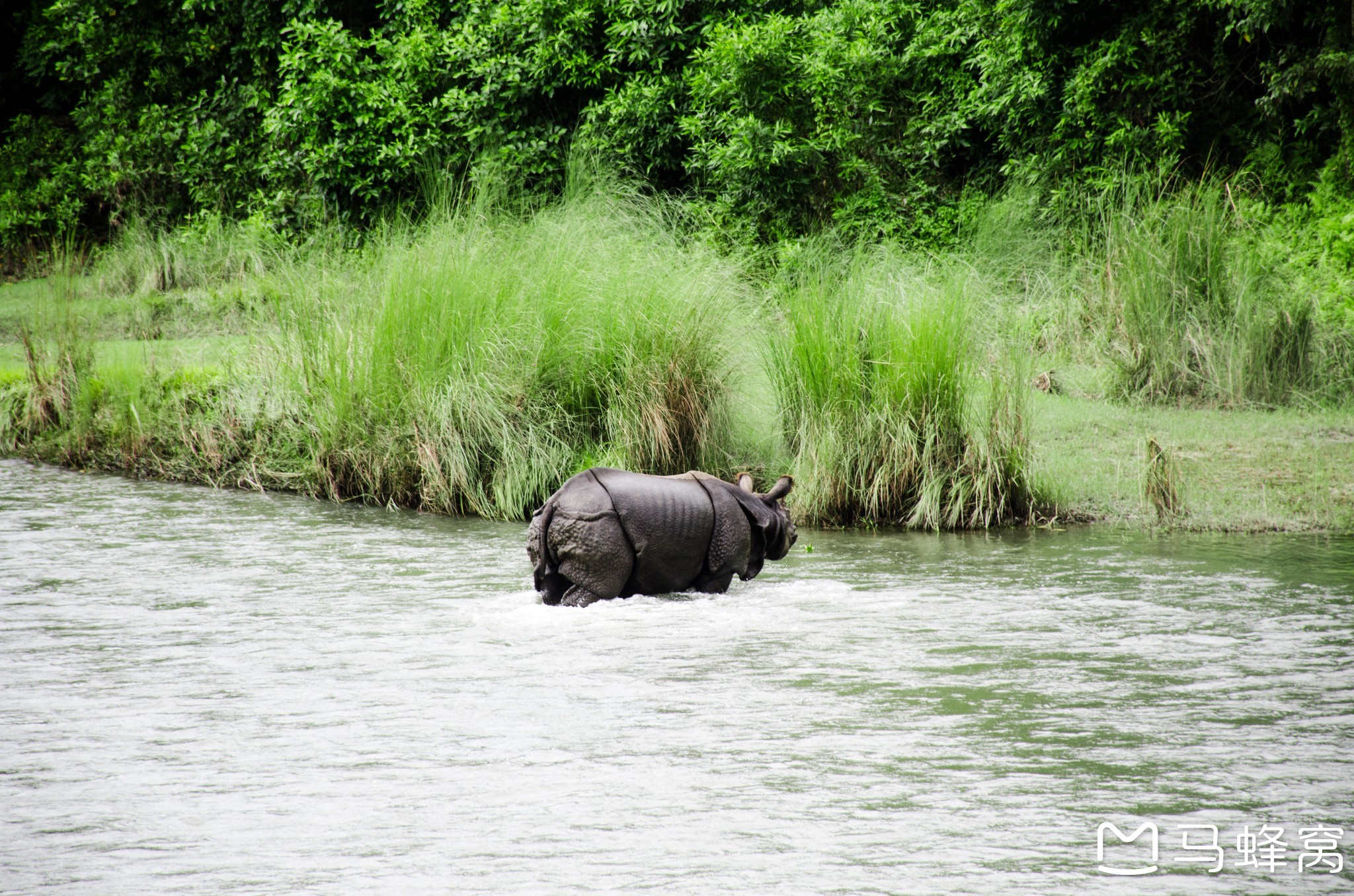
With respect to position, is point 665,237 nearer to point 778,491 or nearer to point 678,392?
point 678,392

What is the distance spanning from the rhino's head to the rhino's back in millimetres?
309

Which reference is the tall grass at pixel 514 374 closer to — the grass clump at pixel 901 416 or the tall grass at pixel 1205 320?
the grass clump at pixel 901 416

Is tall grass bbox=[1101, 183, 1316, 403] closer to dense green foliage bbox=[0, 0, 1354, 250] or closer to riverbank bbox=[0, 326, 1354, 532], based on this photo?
riverbank bbox=[0, 326, 1354, 532]

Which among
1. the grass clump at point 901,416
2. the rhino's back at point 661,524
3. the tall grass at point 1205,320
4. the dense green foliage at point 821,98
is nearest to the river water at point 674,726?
the rhino's back at point 661,524

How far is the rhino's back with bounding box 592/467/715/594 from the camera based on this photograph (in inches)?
216

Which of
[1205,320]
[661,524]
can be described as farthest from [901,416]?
[1205,320]

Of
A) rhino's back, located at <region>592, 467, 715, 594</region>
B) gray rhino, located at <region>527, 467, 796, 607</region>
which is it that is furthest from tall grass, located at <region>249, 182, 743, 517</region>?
rhino's back, located at <region>592, 467, 715, 594</region>

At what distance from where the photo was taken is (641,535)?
18.0 feet

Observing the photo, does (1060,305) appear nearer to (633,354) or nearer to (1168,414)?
(1168,414)

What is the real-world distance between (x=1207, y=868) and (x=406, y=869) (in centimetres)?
192

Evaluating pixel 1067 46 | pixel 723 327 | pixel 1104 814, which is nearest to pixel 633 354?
pixel 723 327

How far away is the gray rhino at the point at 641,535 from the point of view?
5.43 m

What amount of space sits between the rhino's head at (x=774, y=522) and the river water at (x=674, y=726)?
196 mm

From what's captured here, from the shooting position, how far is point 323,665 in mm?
4773
